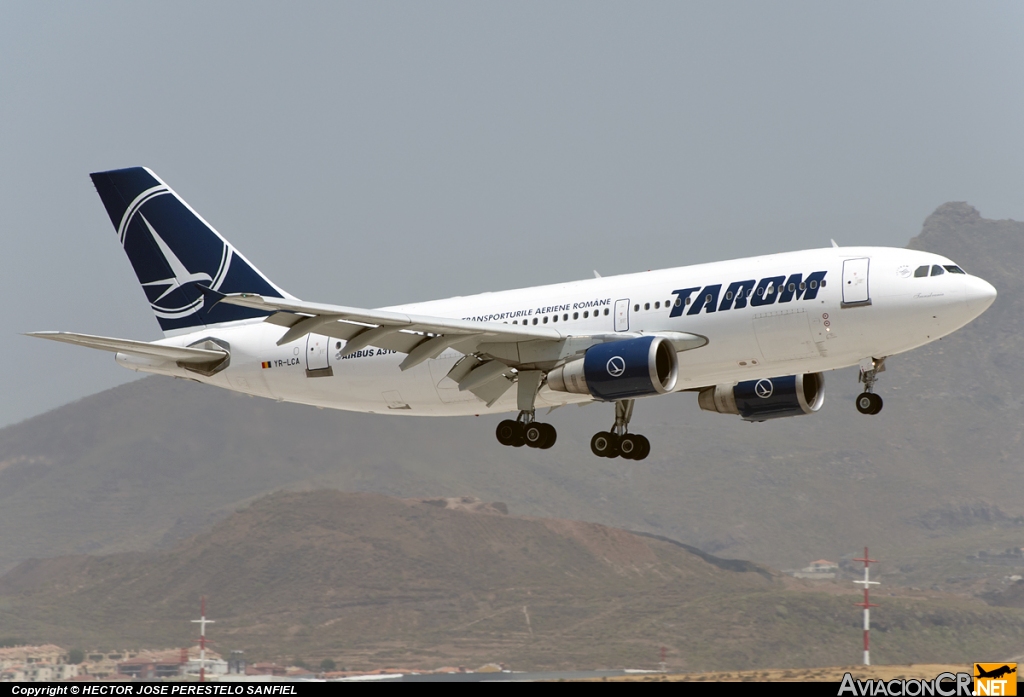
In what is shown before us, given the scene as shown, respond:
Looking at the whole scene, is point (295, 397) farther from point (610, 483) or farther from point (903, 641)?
point (610, 483)

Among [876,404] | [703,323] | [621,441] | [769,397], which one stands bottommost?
[621,441]

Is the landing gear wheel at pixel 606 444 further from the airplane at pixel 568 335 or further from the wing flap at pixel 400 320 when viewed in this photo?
the wing flap at pixel 400 320

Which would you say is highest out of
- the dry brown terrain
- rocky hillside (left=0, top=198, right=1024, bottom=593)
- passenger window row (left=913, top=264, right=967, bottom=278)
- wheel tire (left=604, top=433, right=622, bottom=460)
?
rocky hillside (left=0, top=198, right=1024, bottom=593)

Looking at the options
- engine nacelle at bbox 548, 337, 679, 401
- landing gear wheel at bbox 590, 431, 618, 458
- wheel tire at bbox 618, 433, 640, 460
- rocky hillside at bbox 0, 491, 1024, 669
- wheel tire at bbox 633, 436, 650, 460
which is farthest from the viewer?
rocky hillside at bbox 0, 491, 1024, 669

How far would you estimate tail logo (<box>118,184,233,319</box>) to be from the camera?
159 feet

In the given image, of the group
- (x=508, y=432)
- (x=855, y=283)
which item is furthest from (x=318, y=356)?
(x=855, y=283)

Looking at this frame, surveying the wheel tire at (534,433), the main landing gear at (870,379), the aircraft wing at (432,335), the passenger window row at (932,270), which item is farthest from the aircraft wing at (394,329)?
the passenger window row at (932,270)

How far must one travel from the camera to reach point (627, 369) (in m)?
38.4

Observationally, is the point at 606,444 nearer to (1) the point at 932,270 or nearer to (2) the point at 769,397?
(2) the point at 769,397

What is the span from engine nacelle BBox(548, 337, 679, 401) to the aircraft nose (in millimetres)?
8241

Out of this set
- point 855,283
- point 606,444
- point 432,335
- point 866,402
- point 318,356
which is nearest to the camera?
point 855,283

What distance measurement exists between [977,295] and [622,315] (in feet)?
33.0

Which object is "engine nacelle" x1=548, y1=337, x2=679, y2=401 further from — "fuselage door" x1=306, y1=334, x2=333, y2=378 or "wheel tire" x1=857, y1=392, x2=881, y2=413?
A: "fuselage door" x1=306, y1=334, x2=333, y2=378

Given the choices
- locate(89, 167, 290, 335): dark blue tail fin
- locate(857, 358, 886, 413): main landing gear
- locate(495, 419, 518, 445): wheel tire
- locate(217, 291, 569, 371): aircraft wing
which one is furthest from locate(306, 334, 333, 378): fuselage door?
locate(857, 358, 886, 413): main landing gear
